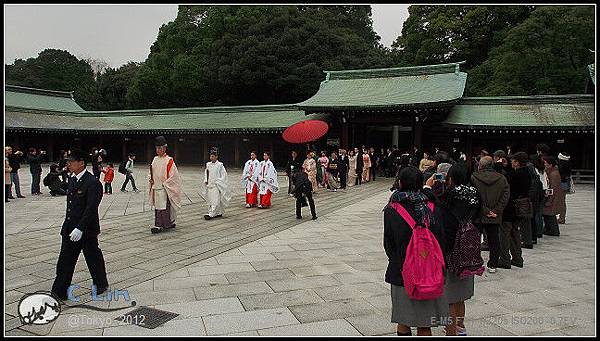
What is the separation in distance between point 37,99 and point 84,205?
3342 cm

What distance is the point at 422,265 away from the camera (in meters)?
3.04

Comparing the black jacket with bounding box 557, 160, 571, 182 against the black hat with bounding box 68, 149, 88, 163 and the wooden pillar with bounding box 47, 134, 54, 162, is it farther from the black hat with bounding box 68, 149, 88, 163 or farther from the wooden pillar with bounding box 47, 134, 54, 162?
the wooden pillar with bounding box 47, 134, 54, 162

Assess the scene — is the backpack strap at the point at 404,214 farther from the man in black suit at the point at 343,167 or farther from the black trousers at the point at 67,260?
the man in black suit at the point at 343,167

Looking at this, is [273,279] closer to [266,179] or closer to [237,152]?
[266,179]

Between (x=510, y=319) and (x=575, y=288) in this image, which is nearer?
(x=510, y=319)

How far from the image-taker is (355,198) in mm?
13289

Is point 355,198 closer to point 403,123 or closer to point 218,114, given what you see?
point 403,123

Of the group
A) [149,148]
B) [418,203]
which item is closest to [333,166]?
[418,203]

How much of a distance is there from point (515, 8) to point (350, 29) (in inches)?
637

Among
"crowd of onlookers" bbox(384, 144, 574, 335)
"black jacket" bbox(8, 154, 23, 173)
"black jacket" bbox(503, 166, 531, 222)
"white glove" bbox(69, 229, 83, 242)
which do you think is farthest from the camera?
"black jacket" bbox(8, 154, 23, 173)

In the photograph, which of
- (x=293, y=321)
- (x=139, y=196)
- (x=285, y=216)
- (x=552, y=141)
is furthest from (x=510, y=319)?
(x=552, y=141)

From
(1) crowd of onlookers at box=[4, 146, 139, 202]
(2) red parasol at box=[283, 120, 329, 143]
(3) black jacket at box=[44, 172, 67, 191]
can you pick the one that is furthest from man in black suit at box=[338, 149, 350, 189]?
(3) black jacket at box=[44, 172, 67, 191]

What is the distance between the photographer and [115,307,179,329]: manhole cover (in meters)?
3.92

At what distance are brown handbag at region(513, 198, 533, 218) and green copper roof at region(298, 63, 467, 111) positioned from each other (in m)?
13.8
